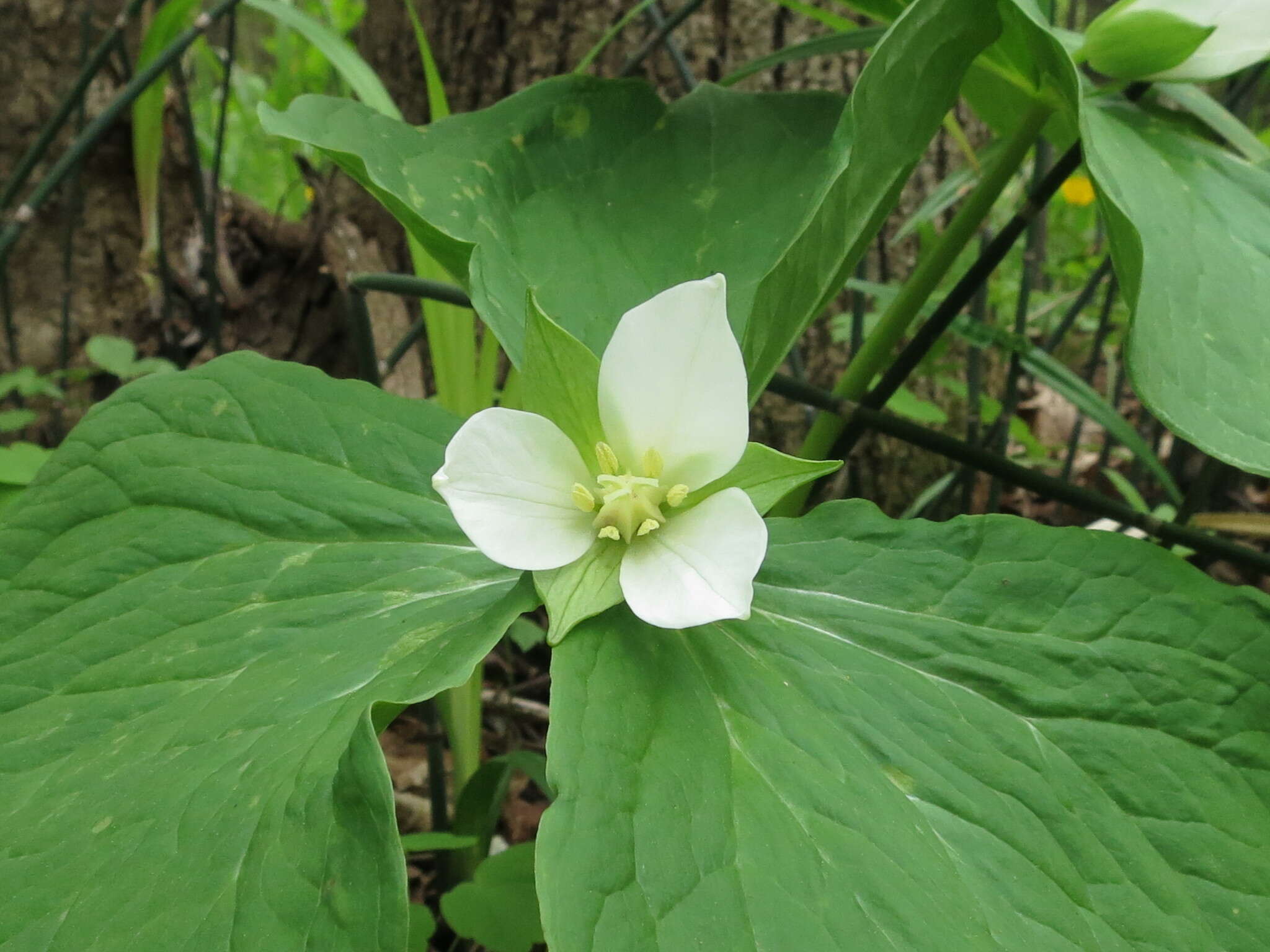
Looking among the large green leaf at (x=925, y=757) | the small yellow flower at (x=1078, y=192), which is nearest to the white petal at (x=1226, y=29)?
the large green leaf at (x=925, y=757)

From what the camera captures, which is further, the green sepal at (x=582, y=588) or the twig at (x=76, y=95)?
the twig at (x=76, y=95)

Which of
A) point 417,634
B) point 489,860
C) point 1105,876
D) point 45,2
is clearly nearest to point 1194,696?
point 1105,876

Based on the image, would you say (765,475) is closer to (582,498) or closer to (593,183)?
(582,498)

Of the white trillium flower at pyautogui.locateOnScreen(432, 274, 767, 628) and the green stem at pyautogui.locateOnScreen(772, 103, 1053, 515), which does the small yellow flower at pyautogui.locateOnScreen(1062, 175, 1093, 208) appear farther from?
the white trillium flower at pyautogui.locateOnScreen(432, 274, 767, 628)

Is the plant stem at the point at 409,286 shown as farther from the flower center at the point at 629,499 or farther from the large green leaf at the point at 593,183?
the flower center at the point at 629,499

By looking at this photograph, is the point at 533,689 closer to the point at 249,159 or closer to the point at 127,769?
the point at 127,769
